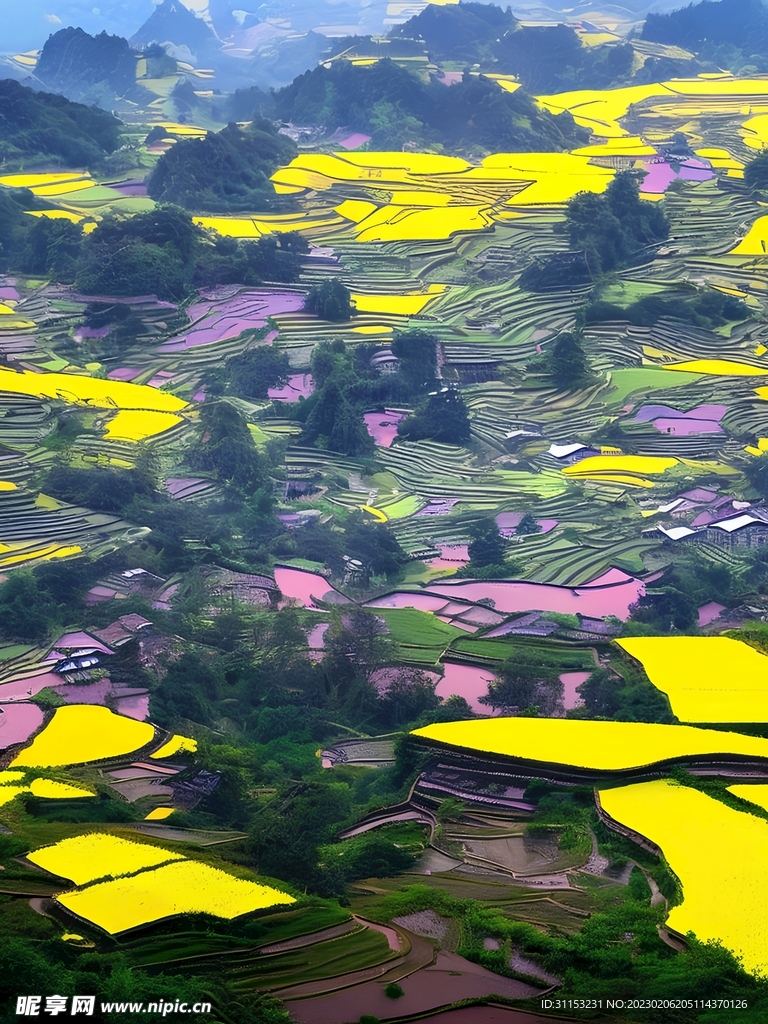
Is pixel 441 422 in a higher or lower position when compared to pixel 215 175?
lower

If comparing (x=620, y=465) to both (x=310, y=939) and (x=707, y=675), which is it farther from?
(x=310, y=939)

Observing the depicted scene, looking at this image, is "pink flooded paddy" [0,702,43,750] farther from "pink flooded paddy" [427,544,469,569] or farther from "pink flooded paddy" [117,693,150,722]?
"pink flooded paddy" [427,544,469,569]

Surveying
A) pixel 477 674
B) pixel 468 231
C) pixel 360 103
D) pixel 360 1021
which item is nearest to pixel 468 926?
pixel 360 1021

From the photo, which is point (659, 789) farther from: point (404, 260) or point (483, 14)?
point (483, 14)

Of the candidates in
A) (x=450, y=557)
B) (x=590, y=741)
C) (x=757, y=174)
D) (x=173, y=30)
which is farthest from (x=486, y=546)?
(x=173, y=30)

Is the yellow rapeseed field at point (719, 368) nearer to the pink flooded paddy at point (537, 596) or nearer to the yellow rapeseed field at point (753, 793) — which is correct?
the pink flooded paddy at point (537, 596)

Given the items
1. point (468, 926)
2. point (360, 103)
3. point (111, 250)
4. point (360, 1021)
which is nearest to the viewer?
point (360, 1021)
